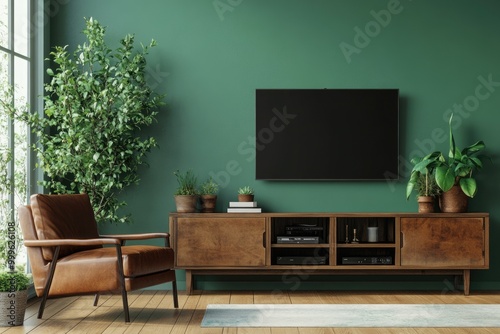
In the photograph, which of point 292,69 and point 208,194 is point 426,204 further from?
point 208,194

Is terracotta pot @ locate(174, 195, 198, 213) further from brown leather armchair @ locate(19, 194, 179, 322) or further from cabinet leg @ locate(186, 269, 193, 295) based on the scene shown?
brown leather armchair @ locate(19, 194, 179, 322)

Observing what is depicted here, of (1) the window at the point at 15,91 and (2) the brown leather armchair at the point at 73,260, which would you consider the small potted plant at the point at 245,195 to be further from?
(1) the window at the point at 15,91

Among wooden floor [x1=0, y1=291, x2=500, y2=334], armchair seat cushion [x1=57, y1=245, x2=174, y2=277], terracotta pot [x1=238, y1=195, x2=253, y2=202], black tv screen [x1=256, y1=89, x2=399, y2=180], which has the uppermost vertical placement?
black tv screen [x1=256, y1=89, x2=399, y2=180]

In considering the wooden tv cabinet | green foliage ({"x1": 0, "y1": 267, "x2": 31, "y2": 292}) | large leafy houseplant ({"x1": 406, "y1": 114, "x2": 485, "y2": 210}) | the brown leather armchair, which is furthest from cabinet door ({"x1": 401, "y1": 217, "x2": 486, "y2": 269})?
green foliage ({"x1": 0, "y1": 267, "x2": 31, "y2": 292})

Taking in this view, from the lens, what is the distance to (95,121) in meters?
5.95

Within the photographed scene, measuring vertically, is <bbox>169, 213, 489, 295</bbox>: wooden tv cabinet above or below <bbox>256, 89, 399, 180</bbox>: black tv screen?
below

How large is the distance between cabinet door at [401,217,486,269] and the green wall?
50 centimetres

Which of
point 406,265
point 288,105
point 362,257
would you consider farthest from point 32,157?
point 406,265

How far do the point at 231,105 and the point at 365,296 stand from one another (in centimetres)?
203

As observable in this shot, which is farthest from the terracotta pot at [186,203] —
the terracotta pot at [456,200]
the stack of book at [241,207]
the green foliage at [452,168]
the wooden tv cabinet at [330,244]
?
the terracotta pot at [456,200]

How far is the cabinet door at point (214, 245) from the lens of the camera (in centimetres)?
589

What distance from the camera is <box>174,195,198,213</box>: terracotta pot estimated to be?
6.01 meters

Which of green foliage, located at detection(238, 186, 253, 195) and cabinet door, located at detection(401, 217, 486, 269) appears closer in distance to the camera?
cabinet door, located at detection(401, 217, 486, 269)

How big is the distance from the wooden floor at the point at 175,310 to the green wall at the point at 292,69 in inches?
30.9
